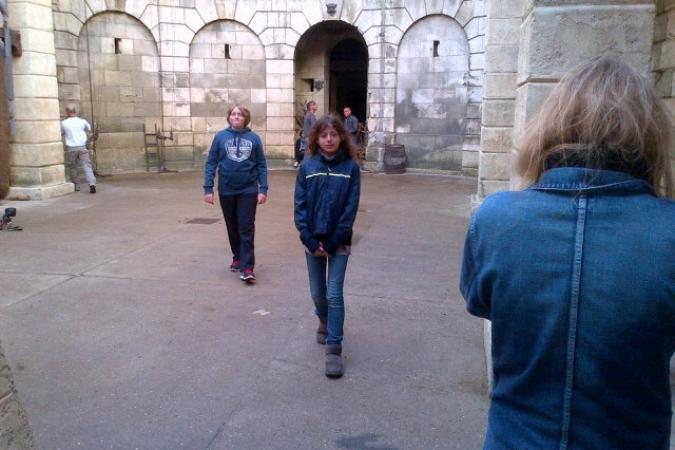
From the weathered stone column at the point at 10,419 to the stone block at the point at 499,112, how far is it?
8049 millimetres

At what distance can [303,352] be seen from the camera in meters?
4.40

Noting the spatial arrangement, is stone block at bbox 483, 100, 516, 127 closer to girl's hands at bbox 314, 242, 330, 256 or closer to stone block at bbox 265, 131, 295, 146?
girl's hands at bbox 314, 242, 330, 256

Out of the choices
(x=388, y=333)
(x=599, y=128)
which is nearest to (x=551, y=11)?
(x=599, y=128)

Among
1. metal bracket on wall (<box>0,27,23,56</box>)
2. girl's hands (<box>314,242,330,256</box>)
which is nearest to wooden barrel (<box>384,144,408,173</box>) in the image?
metal bracket on wall (<box>0,27,23,56</box>)

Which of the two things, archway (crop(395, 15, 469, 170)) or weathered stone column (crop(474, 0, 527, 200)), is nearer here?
weathered stone column (crop(474, 0, 527, 200))

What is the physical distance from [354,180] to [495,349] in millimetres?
2759

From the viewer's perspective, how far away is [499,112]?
912 cm

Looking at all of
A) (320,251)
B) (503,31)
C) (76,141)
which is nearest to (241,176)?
(320,251)

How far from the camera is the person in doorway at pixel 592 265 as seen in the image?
1284 mm

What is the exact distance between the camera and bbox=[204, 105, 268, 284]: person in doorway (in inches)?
236

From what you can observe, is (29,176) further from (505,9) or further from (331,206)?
(331,206)

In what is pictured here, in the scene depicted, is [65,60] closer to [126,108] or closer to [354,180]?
[126,108]

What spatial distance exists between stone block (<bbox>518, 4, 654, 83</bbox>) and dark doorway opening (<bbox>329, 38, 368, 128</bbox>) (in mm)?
15078

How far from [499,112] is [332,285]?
5.92m
